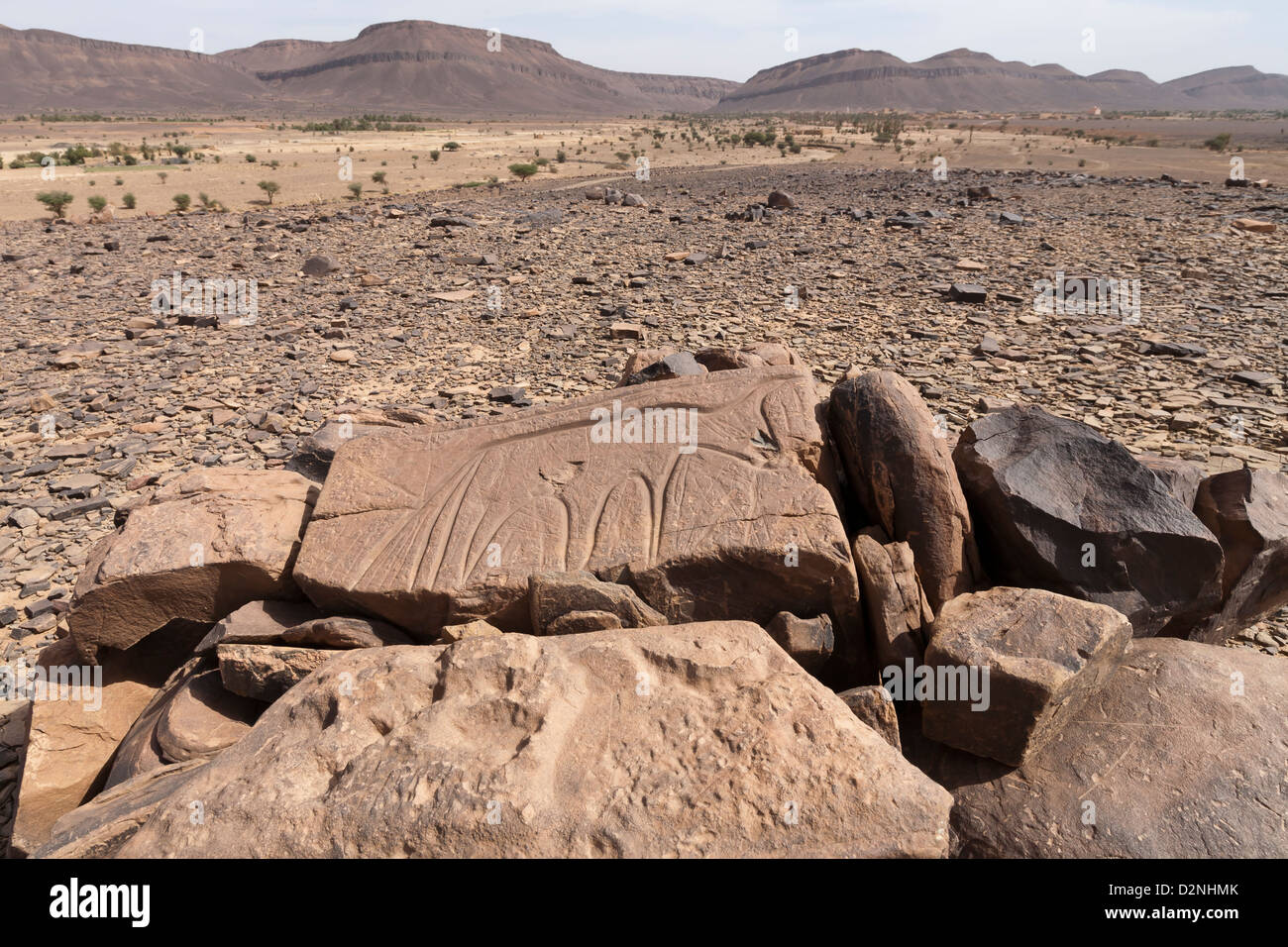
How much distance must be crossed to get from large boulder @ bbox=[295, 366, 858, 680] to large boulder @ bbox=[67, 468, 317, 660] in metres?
0.25

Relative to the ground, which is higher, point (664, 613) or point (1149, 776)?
point (664, 613)

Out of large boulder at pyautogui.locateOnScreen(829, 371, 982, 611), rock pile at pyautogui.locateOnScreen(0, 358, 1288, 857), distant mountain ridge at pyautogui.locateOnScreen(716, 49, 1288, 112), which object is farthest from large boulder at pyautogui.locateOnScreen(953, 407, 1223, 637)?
distant mountain ridge at pyautogui.locateOnScreen(716, 49, 1288, 112)

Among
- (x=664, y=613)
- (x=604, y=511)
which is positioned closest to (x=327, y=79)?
(x=604, y=511)

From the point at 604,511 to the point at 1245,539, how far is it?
309 cm

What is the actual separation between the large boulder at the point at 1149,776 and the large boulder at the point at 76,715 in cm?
365

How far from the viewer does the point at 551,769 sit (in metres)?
2.38

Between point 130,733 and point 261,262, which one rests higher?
point 261,262

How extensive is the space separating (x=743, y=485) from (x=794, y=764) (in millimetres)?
1678

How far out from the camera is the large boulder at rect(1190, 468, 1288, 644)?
360cm

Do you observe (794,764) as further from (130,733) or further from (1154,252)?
(1154,252)

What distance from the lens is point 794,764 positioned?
91.9 inches

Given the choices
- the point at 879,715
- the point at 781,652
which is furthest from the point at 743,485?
the point at 879,715

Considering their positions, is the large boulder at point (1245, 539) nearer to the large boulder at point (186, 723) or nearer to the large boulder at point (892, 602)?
the large boulder at point (892, 602)

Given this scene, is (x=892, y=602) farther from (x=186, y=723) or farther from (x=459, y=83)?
(x=459, y=83)
